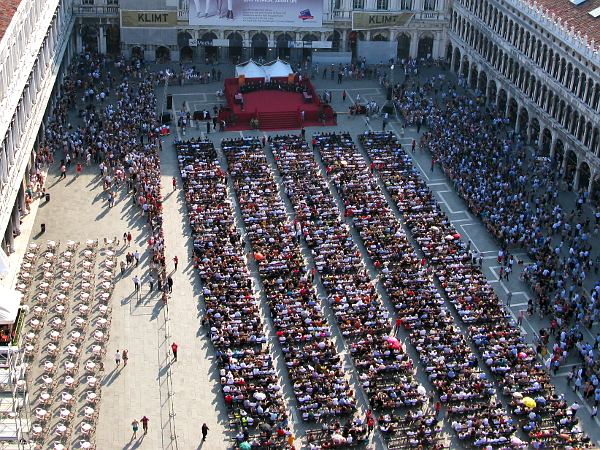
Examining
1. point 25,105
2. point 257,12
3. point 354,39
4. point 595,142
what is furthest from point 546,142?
point 25,105

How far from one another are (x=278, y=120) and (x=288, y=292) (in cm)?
4217

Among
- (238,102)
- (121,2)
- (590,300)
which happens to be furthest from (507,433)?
(121,2)

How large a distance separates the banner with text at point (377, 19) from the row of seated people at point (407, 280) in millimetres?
30576

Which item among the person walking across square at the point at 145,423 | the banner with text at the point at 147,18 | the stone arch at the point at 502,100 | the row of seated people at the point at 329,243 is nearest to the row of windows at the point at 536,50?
the stone arch at the point at 502,100

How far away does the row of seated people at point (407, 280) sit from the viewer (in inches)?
3531

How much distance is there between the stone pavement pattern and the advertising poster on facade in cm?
2684

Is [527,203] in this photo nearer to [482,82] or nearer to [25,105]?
[482,82]

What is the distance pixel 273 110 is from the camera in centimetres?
13762

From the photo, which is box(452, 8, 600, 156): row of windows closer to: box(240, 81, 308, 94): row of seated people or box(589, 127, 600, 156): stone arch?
box(589, 127, 600, 156): stone arch

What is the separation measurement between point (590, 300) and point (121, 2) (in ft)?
274

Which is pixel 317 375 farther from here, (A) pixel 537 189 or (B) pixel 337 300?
(A) pixel 537 189

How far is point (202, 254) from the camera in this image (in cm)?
10594

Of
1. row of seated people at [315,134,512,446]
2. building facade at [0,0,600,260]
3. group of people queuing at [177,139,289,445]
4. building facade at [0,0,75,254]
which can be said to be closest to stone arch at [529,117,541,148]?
building facade at [0,0,600,260]

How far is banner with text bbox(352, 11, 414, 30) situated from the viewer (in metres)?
155
